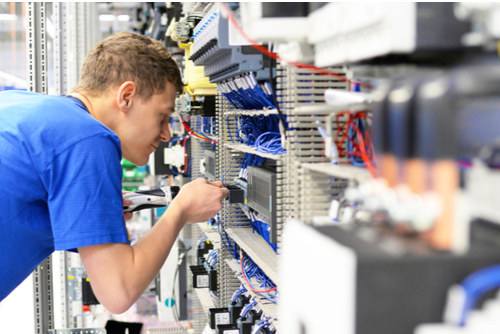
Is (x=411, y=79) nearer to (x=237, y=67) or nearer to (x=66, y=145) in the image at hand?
(x=66, y=145)

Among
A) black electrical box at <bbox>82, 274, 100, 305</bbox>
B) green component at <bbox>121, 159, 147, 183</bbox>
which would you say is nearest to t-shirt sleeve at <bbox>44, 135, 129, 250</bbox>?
black electrical box at <bbox>82, 274, 100, 305</bbox>

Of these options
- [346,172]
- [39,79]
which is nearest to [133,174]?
[39,79]

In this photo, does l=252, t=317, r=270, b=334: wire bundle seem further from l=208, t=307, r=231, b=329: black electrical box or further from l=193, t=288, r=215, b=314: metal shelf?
l=193, t=288, r=215, b=314: metal shelf

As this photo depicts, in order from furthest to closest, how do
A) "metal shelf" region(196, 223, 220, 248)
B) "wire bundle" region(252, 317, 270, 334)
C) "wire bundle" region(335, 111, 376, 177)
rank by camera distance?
"metal shelf" region(196, 223, 220, 248) < "wire bundle" region(252, 317, 270, 334) < "wire bundle" region(335, 111, 376, 177)

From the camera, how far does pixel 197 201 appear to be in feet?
4.78

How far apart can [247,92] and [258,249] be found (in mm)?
606

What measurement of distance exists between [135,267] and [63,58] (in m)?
2.33

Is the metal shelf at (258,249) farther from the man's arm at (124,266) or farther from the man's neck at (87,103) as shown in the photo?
the man's neck at (87,103)

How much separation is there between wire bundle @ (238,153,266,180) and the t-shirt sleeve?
94cm

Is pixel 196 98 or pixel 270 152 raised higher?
pixel 196 98

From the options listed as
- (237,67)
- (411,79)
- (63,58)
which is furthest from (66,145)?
(63,58)

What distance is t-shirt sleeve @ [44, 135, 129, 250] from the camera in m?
1.12

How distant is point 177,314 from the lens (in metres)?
3.73

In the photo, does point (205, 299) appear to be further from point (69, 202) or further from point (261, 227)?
point (69, 202)
